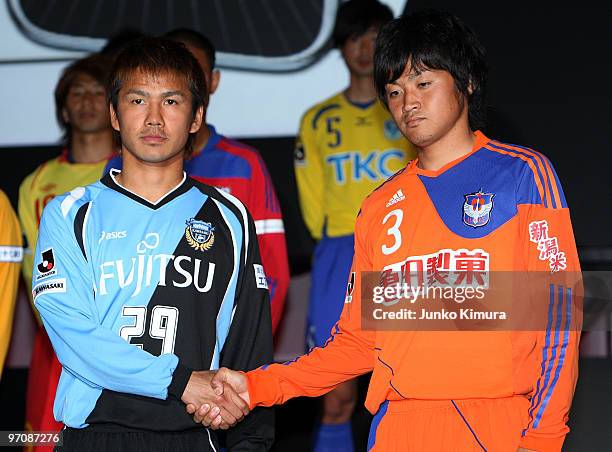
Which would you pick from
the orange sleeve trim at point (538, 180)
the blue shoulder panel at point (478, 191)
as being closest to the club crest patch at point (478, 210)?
the blue shoulder panel at point (478, 191)

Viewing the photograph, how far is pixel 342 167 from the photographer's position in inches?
174

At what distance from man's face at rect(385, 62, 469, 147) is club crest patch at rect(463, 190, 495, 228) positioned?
0.21m

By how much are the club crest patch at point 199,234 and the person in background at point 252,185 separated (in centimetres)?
80

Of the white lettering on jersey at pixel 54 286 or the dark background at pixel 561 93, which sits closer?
the white lettering on jersey at pixel 54 286

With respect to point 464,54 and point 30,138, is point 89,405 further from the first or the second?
point 30,138

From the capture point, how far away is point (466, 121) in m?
2.68

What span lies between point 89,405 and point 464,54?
4.26 feet

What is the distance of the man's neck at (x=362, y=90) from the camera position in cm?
448

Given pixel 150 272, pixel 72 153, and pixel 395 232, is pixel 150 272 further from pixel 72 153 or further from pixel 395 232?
pixel 72 153

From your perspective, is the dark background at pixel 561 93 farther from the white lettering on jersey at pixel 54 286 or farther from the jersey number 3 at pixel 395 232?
the white lettering on jersey at pixel 54 286

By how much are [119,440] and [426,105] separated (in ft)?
3.71

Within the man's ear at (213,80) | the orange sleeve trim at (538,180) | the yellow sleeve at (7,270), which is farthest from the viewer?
the man's ear at (213,80)

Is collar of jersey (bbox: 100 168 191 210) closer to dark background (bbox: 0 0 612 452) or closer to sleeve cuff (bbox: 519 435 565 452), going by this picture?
sleeve cuff (bbox: 519 435 565 452)

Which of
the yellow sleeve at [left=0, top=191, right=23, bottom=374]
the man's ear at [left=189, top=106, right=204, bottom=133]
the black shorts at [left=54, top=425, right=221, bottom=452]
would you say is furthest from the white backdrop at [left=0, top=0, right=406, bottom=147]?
the black shorts at [left=54, top=425, right=221, bottom=452]
